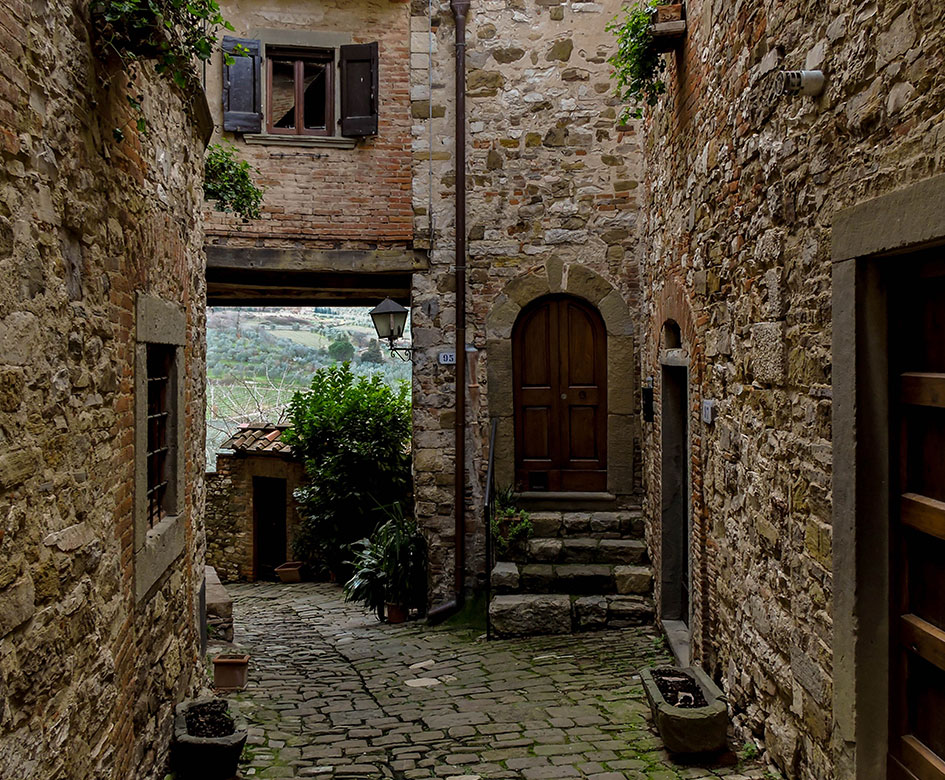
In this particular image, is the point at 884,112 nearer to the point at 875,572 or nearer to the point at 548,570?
the point at 875,572

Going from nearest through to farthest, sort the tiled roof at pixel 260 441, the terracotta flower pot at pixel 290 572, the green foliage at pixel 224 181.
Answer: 1. the green foliage at pixel 224 181
2. the terracotta flower pot at pixel 290 572
3. the tiled roof at pixel 260 441

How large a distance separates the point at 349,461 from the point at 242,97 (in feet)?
15.3

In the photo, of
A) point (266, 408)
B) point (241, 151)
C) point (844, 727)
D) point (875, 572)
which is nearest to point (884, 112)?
point (875, 572)

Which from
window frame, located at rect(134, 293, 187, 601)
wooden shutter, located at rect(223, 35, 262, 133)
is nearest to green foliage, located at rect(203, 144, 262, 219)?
window frame, located at rect(134, 293, 187, 601)

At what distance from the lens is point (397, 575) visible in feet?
26.9

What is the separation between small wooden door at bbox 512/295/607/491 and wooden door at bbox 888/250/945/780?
5.23 meters

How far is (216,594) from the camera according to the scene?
7.56m

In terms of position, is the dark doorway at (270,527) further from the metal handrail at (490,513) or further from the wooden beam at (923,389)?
the wooden beam at (923,389)

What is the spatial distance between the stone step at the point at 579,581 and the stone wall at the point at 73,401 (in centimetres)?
335

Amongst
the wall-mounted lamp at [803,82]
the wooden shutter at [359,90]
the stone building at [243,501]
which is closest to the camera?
the wall-mounted lamp at [803,82]

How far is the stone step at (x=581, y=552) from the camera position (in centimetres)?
722

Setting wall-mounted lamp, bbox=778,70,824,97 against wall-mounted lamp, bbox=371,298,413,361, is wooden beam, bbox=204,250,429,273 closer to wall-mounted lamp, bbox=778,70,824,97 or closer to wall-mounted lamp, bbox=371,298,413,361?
wall-mounted lamp, bbox=371,298,413,361

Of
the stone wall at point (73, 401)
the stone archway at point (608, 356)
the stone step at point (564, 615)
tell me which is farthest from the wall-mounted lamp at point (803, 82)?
the stone archway at point (608, 356)

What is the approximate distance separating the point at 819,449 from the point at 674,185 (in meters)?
3.16
